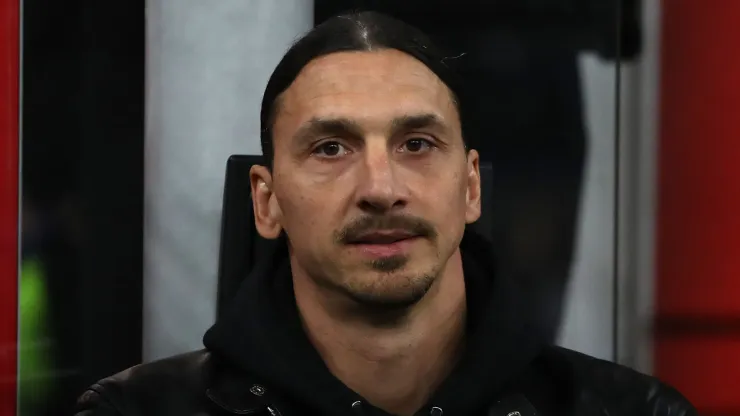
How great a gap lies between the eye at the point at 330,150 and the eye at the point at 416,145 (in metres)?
0.06

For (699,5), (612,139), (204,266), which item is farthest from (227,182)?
(699,5)

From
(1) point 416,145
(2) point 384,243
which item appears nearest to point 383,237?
(2) point 384,243

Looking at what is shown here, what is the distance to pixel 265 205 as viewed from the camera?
3.26ft

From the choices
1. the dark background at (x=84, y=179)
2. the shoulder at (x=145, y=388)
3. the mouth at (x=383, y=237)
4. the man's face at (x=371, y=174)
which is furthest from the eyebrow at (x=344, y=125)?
the dark background at (x=84, y=179)

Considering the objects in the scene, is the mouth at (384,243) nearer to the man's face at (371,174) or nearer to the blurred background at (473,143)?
the man's face at (371,174)

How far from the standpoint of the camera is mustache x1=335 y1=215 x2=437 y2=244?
870 mm

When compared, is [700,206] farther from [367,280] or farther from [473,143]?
[367,280]

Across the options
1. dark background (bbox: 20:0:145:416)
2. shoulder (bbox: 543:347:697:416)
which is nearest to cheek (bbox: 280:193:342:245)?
shoulder (bbox: 543:347:697:416)

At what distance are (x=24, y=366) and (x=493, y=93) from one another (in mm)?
817

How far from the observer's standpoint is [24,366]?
49.3 inches

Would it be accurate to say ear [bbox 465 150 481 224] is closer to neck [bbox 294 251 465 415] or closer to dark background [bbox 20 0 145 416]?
neck [bbox 294 251 465 415]

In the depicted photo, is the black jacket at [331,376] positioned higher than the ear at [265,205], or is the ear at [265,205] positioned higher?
the ear at [265,205]

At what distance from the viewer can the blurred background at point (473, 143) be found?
1.25 metres

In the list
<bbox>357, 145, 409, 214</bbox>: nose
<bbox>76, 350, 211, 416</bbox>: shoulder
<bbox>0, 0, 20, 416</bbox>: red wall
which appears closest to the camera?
<bbox>357, 145, 409, 214</bbox>: nose
